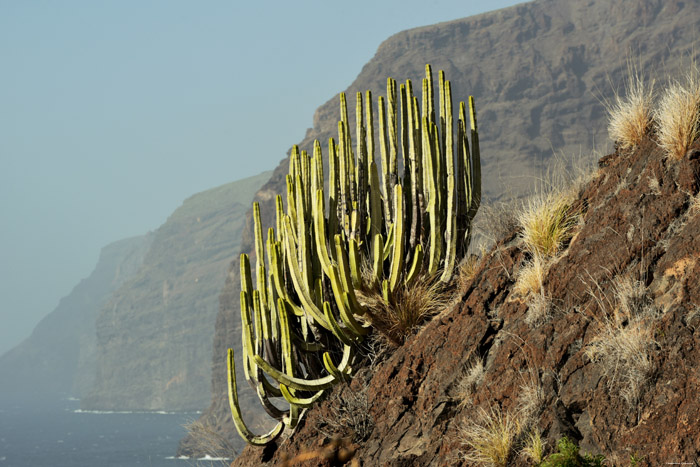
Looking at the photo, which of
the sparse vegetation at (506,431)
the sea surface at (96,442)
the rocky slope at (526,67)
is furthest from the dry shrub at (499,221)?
the sea surface at (96,442)

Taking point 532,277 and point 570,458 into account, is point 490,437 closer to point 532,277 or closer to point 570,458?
point 570,458

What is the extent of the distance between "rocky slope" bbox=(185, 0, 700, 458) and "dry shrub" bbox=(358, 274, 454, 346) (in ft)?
316

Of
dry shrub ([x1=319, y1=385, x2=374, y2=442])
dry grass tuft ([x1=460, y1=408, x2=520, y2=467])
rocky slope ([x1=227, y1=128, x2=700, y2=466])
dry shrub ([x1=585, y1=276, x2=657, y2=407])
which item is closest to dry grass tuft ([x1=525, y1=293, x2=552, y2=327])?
rocky slope ([x1=227, y1=128, x2=700, y2=466])

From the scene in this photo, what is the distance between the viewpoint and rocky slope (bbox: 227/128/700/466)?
17.4ft

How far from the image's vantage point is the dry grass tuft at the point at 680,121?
6280mm

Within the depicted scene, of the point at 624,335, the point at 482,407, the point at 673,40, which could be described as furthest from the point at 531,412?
the point at 673,40

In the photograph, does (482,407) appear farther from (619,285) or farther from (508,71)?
(508,71)

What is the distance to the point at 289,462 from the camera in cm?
740

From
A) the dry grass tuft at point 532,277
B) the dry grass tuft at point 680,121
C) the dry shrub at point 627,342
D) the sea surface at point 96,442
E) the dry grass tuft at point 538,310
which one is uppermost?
the dry grass tuft at point 680,121

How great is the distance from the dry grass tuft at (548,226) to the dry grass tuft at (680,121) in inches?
40.9

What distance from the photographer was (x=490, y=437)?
577 cm

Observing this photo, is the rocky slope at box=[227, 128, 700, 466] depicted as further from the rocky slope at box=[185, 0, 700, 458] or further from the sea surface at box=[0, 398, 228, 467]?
the rocky slope at box=[185, 0, 700, 458]

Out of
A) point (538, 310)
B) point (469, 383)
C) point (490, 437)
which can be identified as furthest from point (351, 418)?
point (538, 310)

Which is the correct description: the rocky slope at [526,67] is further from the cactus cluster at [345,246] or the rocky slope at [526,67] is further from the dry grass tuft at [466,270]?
the dry grass tuft at [466,270]
